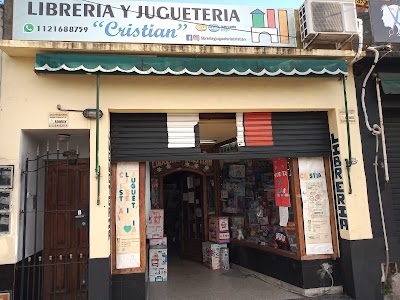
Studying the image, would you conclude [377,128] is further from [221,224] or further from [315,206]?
[221,224]

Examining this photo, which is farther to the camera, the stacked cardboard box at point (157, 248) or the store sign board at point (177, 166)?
the store sign board at point (177, 166)

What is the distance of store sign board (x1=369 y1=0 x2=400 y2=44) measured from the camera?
5480 mm

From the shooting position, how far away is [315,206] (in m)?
5.54

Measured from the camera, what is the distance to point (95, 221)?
4.55 metres

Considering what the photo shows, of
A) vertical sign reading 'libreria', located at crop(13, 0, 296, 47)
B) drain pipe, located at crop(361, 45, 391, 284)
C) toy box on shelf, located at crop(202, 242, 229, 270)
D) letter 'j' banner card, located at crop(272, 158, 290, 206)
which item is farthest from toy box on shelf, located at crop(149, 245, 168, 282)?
vertical sign reading 'libreria', located at crop(13, 0, 296, 47)

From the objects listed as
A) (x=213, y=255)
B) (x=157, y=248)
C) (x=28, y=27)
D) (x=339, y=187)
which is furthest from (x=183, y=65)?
(x=213, y=255)

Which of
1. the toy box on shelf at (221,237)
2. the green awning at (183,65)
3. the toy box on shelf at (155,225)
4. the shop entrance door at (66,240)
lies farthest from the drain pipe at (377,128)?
the shop entrance door at (66,240)

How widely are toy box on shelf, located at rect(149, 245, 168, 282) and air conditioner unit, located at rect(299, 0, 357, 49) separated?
16.3 feet

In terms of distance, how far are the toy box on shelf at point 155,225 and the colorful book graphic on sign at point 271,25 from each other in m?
4.22

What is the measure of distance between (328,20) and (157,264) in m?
5.61

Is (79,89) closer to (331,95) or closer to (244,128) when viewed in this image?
(244,128)

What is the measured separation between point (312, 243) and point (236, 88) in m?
2.97

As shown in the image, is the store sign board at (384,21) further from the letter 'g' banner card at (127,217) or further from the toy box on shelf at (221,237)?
the toy box on shelf at (221,237)

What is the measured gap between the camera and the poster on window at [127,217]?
4.93 meters
